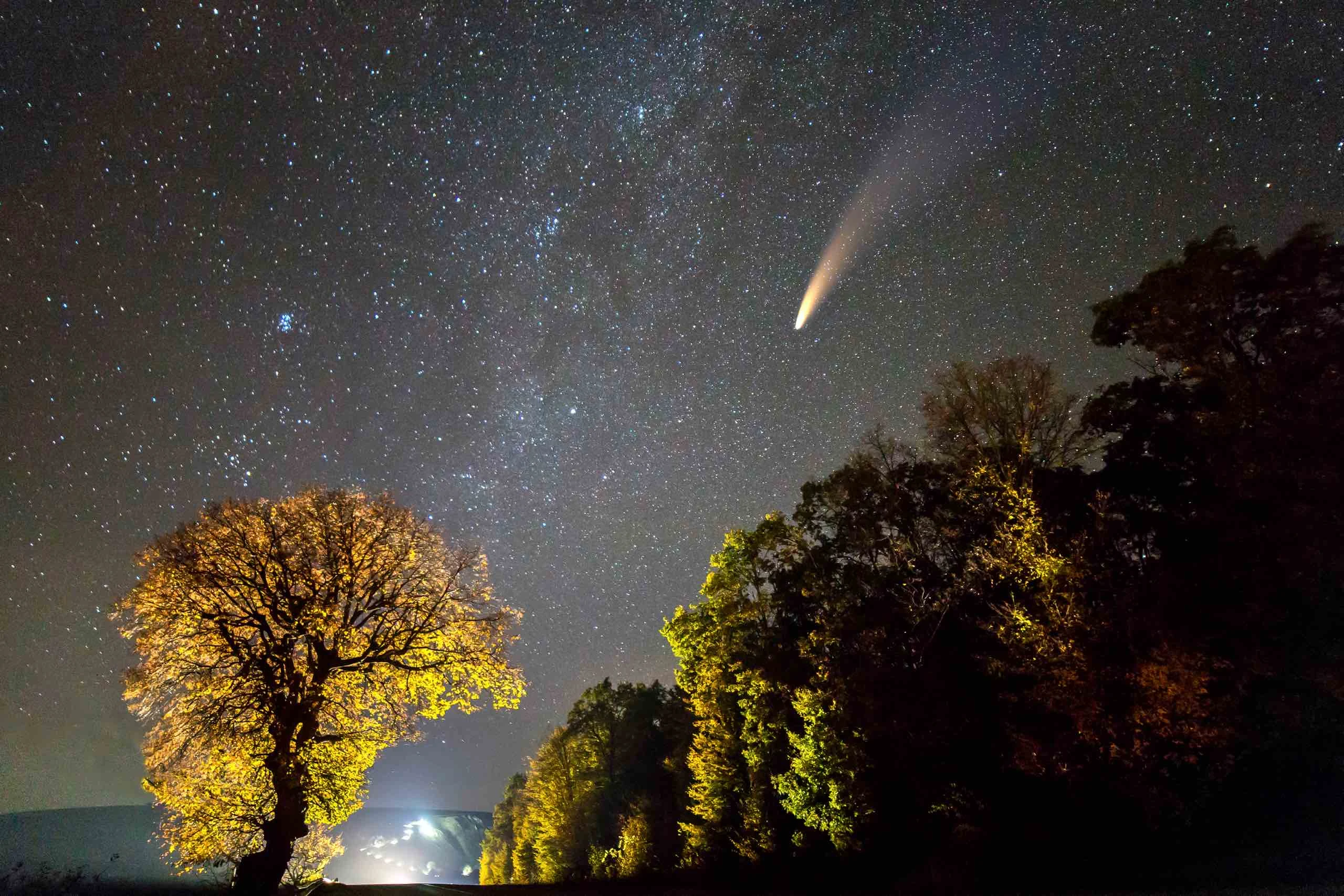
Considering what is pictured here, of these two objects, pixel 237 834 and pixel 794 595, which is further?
pixel 794 595

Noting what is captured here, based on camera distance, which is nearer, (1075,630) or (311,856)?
(1075,630)

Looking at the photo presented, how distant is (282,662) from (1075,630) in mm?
20440

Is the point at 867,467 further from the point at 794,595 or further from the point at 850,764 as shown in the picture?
the point at 850,764

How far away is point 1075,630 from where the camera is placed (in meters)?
16.5

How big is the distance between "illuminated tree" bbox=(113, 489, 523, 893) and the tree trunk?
3 cm

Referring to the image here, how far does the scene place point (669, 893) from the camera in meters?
15.9

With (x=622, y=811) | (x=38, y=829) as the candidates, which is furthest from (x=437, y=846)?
(x=622, y=811)

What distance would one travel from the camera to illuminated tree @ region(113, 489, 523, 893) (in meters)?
14.9

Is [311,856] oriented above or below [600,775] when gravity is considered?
below

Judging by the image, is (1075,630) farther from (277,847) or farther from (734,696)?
(277,847)

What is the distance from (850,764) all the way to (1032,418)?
559 inches

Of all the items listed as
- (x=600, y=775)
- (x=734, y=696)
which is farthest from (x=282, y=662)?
(x=600, y=775)

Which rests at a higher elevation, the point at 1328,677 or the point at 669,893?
the point at 1328,677

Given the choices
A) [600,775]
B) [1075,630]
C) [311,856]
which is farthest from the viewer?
[600,775]
